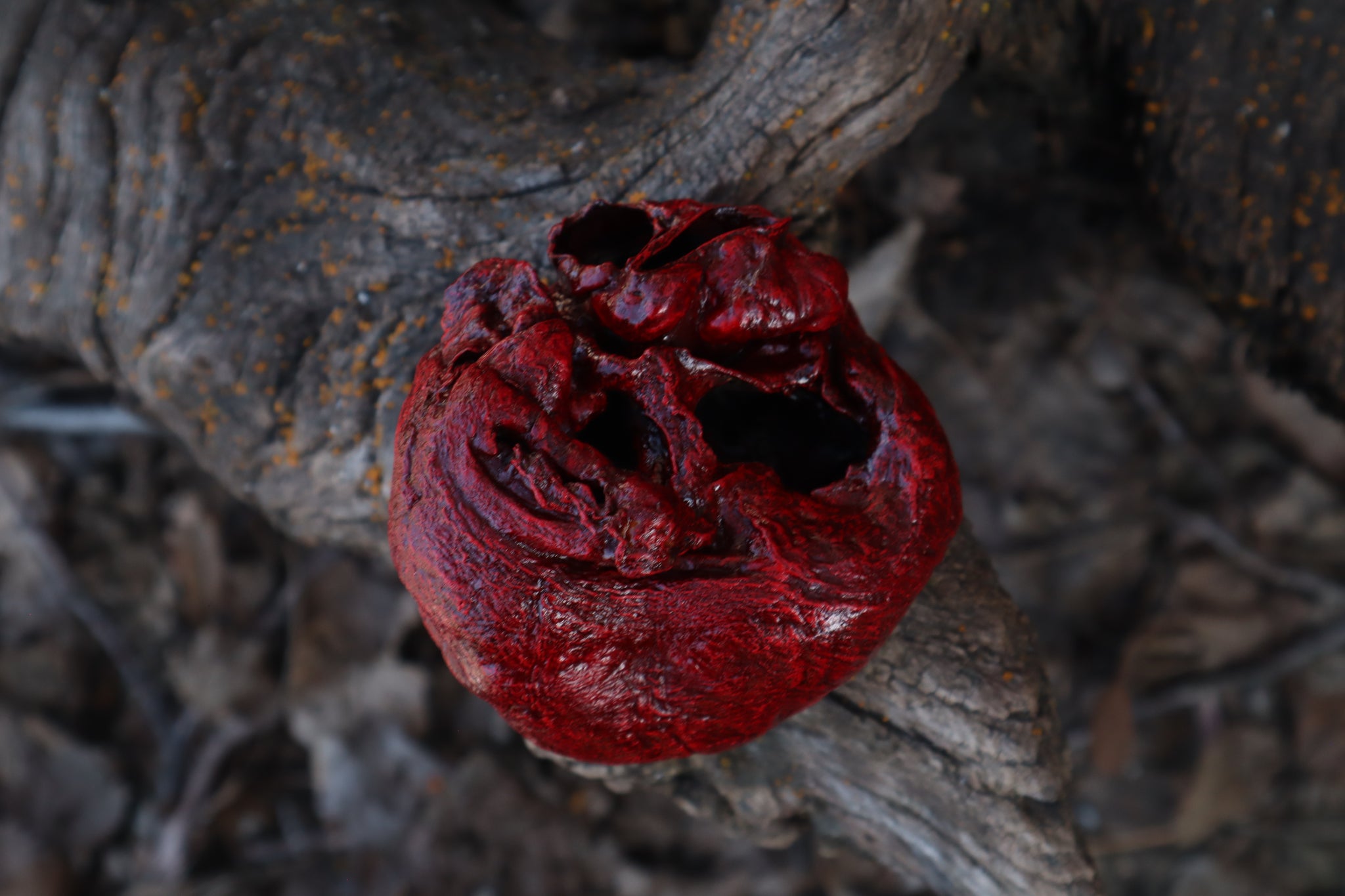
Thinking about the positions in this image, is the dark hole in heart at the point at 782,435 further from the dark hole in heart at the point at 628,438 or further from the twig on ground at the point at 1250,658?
the twig on ground at the point at 1250,658

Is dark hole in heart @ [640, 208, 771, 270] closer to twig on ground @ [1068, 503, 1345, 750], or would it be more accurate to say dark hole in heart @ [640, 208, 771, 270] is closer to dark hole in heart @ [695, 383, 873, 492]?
dark hole in heart @ [695, 383, 873, 492]

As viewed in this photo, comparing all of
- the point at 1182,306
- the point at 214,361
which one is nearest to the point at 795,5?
the point at 214,361

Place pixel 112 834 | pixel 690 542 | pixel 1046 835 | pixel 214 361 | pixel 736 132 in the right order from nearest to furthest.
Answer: pixel 690 542
pixel 1046 835
pixel 736 132
pixel 214 361
pixel 112 834

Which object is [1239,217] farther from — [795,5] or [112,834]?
[112,834]

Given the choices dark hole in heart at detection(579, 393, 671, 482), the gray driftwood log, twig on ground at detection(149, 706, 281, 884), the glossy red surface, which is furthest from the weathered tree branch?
twig on ground at detection(149, 706, 281, 884)

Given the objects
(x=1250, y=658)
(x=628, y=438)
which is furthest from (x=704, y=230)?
(x=1250, y=658)

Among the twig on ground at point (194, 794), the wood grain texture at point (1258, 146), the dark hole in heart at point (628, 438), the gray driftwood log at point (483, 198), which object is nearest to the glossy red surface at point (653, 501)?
the dark hole in heart at point (628, 438)
